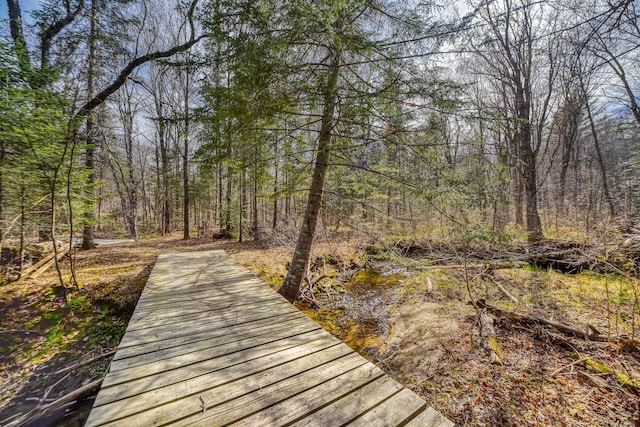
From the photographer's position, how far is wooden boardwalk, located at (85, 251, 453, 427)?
1700mm

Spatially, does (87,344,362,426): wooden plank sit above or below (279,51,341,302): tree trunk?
below

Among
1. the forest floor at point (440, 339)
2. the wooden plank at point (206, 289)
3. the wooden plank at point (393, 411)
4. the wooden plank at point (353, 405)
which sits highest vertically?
the wooden plank at point (206, 289)

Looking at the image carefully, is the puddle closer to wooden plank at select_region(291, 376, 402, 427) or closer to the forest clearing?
the forest clearing

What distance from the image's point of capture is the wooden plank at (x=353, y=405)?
1.67 meters

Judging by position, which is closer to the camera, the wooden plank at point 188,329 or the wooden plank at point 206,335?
the wooden plank at point 206,335

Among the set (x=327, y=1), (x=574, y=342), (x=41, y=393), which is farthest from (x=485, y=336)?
(x=41, y=393)

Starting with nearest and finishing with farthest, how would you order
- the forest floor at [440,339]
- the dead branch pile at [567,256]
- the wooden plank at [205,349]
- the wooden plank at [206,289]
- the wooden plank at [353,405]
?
1. the wooden plank at [353,405]
2. the wooden plank at [205,349]
3. the forest floor at [440,339]
4. the dead branch pile at [567,256]
5. the wooden plank at [206,289]

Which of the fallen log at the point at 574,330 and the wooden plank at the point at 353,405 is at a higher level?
the wooden plank at the point at 353,405

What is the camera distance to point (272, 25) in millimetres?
4195

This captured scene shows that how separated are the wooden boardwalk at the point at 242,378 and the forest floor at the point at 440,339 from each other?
134 cm

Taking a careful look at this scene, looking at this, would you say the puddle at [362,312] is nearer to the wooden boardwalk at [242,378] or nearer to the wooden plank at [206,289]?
the wooden plank at [206,289]

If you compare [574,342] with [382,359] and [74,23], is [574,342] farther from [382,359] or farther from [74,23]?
[74,23]

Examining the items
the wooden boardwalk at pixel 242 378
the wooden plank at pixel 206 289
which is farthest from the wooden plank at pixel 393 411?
the wooden plank at pixel 206 289

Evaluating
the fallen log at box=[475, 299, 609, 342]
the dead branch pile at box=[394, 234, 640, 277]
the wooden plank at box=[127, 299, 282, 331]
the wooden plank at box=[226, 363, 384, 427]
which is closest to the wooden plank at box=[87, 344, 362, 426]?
the wooden plank at box=[226, 363, 384, 427]
